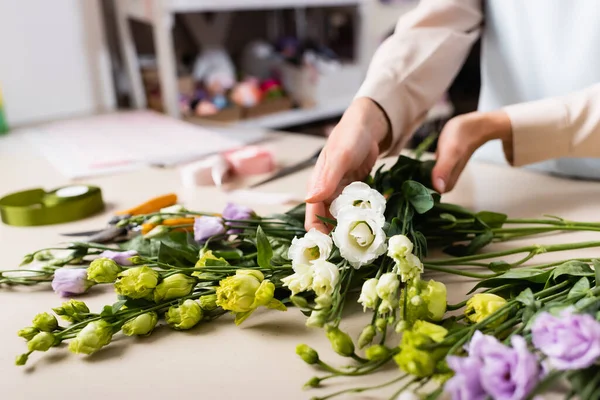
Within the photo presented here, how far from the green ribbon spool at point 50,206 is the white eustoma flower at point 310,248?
0.40m

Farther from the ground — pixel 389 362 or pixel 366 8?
pixel 366 8

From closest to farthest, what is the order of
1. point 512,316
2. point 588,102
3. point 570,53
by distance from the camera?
1. point 512,316
2. point 588,102
3. point 570,53

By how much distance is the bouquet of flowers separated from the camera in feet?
1.00

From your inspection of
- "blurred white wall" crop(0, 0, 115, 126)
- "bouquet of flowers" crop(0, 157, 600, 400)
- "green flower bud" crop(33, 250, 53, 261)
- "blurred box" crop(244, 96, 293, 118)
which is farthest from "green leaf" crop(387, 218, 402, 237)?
"blurred white wall" crop(0, 0, 115, 126)

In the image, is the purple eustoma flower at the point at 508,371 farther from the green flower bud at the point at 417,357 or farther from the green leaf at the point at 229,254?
the green leaf at the point at 229,254

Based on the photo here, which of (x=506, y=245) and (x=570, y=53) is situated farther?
(x=570, y=53)

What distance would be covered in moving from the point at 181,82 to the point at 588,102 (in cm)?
103

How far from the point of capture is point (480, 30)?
35.1 inches

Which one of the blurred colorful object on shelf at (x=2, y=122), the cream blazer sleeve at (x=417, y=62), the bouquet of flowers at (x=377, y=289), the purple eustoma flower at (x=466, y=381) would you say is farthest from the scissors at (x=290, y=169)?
the blurred colorful object on shelf at (x=2, y=122)

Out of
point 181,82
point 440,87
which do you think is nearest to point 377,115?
point 440,87

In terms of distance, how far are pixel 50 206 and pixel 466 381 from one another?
0.58 metres

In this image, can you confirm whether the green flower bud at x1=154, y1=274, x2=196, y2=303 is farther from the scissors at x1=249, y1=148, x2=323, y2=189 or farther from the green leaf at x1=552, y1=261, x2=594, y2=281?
the scissors at x1=249, y1=148, x2=323, y2=189

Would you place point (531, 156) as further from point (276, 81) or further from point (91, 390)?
point (276, 81)

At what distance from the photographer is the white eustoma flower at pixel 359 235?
41 cm
